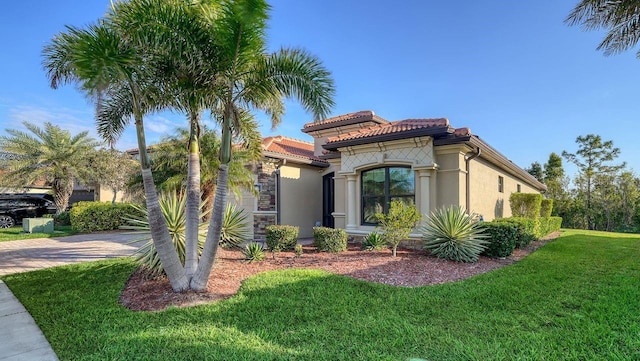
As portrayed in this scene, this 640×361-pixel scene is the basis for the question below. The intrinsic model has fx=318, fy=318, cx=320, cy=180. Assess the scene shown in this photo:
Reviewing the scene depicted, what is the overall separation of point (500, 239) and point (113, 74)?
33.9ft

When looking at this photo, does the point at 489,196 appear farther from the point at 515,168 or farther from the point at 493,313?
the point at 493,313

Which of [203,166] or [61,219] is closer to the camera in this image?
[203,166]

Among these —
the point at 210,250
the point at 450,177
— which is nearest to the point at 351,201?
the point at 450,177

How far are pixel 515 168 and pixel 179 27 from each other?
17.4 m

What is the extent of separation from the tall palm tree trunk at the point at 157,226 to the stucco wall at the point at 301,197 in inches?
345

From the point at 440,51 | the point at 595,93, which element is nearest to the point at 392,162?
the point at 440,51

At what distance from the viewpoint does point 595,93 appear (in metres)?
14.7

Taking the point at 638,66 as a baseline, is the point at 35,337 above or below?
below

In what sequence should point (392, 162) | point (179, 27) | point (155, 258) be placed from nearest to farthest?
point (179, 27)
point (155, 258)
point (392, 162)

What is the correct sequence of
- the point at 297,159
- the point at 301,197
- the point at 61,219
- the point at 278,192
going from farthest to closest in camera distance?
1. the point at 61,219
2. the point at 301,197
3. the point at 297,159
4. the point at 278,192

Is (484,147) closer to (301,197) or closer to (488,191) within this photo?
(488,191)

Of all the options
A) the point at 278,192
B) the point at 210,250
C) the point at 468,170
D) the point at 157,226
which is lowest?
the point at 210,250

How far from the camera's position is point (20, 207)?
828 inches

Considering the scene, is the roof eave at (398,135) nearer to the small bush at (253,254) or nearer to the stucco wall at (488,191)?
Answer: the stucco wall at (488,191)
